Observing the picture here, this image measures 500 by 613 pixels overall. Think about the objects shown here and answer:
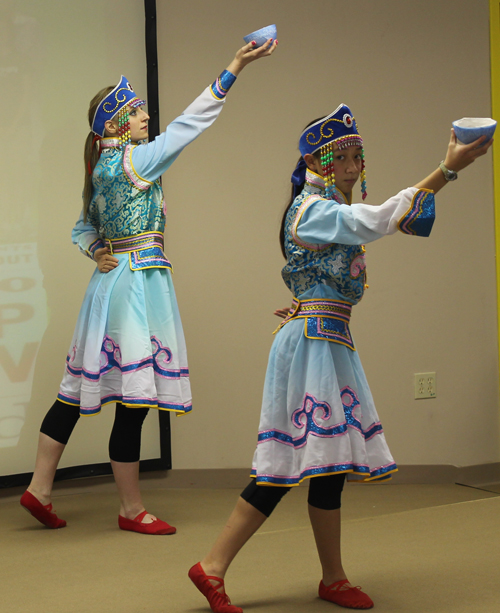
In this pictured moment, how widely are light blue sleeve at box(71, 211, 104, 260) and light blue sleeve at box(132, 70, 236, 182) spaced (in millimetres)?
341

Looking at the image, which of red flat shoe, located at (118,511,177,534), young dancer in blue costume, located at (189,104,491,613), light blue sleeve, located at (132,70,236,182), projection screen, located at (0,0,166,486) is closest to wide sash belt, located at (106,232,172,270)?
light blue sleeve, located at (132,70,236,182)

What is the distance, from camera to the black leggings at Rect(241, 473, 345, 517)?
181 centimetres

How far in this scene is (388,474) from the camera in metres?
1.84

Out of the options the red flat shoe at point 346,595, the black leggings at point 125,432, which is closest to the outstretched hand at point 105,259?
the black leggings at point 125,432

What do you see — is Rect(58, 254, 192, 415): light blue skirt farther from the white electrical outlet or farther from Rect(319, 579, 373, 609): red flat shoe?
the white electrical outlet

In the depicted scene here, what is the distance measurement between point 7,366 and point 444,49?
7.90 ft

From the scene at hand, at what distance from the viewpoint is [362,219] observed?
1646mm

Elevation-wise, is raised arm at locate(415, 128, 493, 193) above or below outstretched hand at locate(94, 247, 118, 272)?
above

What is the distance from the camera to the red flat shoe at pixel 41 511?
102 inches

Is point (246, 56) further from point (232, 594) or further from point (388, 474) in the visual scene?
point (232, 594)

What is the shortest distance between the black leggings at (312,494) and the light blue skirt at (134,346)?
29.1 inches

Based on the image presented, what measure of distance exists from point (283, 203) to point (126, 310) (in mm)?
1154

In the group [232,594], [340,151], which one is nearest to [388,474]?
[232,594]

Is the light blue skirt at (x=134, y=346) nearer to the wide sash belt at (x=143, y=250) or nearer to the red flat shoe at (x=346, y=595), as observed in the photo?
the wide sash belt at (x=143, y=250)
